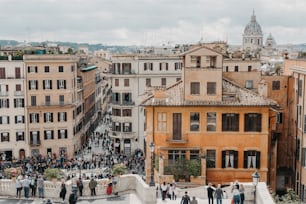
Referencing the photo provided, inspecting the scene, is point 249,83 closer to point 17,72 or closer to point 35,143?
point 17,72

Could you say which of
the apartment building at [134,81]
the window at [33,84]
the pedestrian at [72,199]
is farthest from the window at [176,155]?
the window at [33,84]

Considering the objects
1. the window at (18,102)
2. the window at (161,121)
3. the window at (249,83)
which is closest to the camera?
the window at (161,121)

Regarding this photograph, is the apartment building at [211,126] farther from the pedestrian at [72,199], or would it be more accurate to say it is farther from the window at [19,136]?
the window at [19,136]

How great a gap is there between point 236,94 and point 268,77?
901 centimetres

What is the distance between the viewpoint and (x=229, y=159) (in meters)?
41.0

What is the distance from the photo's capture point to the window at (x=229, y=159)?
134 feet

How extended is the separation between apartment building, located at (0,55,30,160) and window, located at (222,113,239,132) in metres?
39.8

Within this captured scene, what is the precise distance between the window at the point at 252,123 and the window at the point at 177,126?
5.08m

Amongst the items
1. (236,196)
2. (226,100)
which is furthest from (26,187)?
(226,100)

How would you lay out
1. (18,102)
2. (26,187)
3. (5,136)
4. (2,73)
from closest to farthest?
(26,187), (2,73), (18,102), (5,136)

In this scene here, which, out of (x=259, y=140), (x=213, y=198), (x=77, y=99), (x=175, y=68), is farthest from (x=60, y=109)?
(x=213, y=198)

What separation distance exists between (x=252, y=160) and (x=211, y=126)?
4213 millimetres

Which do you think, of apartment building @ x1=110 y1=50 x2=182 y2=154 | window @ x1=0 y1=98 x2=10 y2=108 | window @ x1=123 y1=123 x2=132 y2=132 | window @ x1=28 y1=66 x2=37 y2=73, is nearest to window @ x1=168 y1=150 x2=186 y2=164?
apartment building @ x1=110 y1=50 x2=182 y2=154

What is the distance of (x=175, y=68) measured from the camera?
75750mm
